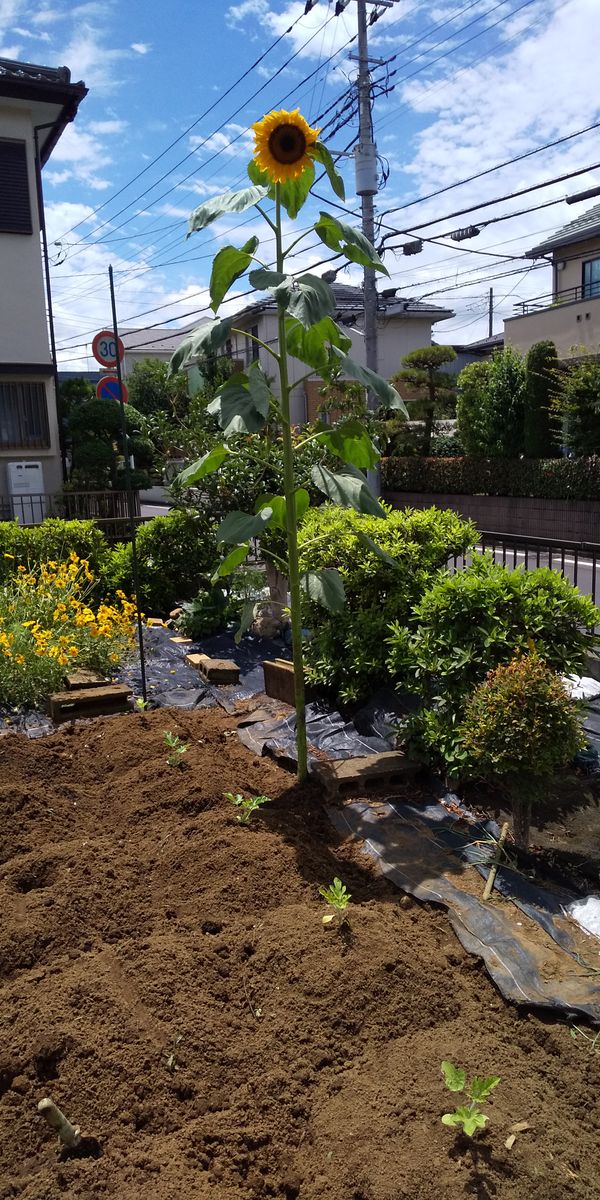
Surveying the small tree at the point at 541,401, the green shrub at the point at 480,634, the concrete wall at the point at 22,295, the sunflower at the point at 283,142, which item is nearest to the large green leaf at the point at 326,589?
the green shrub at the point at 480,634

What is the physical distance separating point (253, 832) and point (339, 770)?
726mm

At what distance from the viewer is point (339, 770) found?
3.84 m

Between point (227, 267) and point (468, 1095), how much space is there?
296 centimetres

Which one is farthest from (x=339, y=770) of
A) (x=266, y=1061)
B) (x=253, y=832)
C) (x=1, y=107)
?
(x=1, y=107)

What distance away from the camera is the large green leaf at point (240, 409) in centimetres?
306

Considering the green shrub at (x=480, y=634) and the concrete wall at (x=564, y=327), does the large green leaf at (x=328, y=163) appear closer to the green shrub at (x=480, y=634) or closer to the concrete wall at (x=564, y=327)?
Result: the green shrub at (x=480, y=634)

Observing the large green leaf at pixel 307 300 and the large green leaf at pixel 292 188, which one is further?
the large green leaf at pixel 292 188

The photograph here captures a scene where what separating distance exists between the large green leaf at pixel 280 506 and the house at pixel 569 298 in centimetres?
1591

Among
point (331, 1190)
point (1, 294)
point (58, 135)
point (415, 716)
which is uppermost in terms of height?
point (58, 135)

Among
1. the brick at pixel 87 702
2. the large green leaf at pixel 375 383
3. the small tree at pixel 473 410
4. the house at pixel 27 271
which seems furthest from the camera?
→ the small tree at pixel 473 410

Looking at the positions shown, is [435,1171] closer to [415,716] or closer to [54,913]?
[54,913]

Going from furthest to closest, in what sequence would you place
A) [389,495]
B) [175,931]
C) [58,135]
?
1. [389,495]
2. [58,135]
3. [175,931]

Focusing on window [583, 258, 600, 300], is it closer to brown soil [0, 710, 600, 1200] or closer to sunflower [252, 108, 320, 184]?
sunflower [252, 108, 320, 184]

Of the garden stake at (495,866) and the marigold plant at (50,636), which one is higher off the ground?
the marigold plant at (50,636)
